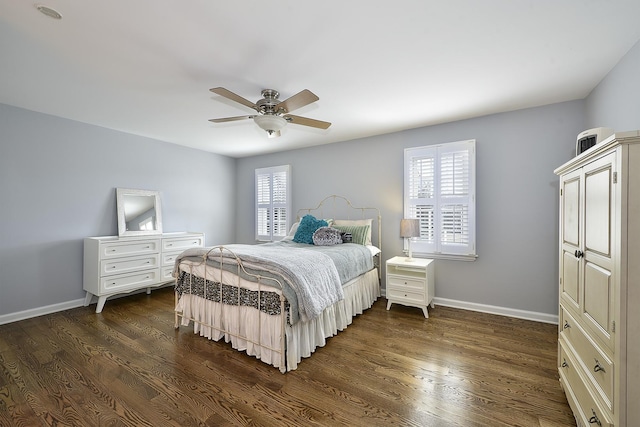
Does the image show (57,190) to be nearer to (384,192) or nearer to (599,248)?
(384,192)

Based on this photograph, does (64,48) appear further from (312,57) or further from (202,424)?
(202,424)

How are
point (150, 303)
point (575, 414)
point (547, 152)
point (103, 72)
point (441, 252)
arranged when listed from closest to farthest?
point (575, 414) < point (103, 72) < point (547, 152) < point (441, 252) < point (150, 303)

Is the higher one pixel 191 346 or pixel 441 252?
pixel 441 252

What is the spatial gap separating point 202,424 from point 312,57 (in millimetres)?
2728

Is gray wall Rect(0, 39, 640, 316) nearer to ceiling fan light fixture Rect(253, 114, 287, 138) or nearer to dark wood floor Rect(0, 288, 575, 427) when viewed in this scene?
dark wood floor Rect(0, 288, 575, 427)

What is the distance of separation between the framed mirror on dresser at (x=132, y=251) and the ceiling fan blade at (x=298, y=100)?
3055 millimetres

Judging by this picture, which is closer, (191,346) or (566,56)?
(566,56)

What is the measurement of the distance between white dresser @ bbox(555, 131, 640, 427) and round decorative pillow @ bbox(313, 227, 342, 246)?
254 cm

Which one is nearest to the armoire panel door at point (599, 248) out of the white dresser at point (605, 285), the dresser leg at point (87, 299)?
the white dresser at point (605, 285)

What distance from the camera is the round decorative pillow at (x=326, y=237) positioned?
388cm

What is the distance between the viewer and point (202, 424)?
173 cm

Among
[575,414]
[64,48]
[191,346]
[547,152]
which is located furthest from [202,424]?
[547,152]

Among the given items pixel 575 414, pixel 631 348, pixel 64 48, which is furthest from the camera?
pixel 64 48

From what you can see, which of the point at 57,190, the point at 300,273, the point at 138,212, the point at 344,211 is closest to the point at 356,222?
the point at 344,211
